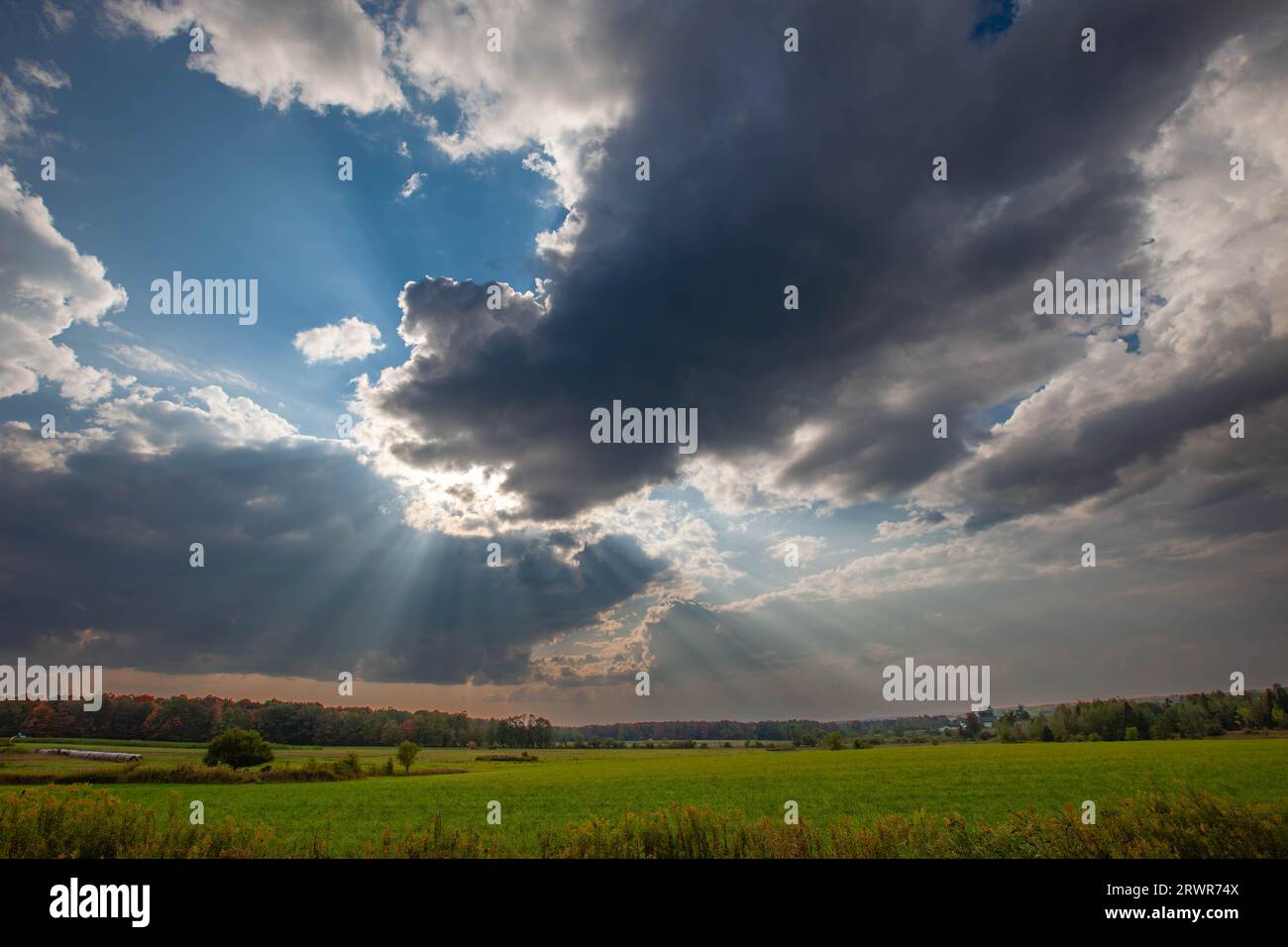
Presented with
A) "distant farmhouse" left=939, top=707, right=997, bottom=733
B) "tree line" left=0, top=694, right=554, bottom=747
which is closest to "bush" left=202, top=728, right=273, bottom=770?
"tree line" left=0, top=694, right=554, bottom=747

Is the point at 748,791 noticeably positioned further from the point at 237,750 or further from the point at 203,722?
the point at 203,722

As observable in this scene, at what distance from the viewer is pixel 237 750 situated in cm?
6706

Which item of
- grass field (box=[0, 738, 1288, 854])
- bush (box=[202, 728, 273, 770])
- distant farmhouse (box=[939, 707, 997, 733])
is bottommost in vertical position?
distant farmhouse (box=[939, 707, 997, 733])

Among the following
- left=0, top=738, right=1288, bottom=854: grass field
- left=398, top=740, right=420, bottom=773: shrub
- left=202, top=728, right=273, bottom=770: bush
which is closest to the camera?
left=0, top=738, right=1288, bottom=854: grass field

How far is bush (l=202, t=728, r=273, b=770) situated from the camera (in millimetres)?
66062

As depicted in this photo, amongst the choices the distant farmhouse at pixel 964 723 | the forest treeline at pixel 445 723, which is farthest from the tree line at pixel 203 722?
the distant farmhouse at pixel 964 723

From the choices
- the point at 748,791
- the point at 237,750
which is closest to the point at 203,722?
the point at 237,750

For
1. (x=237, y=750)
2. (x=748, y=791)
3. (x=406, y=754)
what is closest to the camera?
(x=748, y=791)

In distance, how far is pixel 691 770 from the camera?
62531 mm

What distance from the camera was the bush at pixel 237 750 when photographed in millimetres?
66062

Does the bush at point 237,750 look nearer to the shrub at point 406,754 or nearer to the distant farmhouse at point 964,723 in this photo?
the shrub at point 406,754

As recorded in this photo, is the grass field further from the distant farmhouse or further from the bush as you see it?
the distant farmhouse
